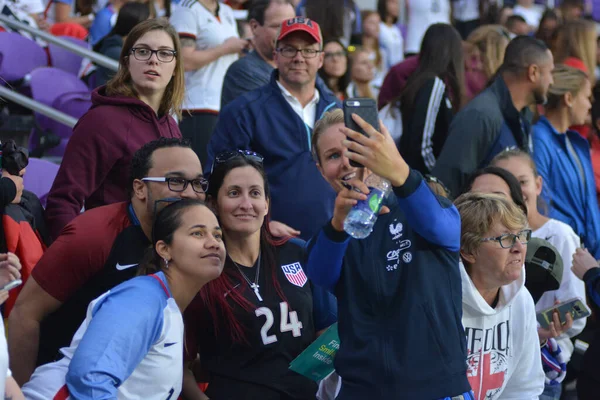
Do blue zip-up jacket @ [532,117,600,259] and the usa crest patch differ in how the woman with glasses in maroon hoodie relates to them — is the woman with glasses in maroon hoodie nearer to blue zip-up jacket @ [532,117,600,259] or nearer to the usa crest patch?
the usa crest patch

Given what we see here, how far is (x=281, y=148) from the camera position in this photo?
16.6 ft

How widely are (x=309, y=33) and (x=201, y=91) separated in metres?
1.57

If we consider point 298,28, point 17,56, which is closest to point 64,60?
point 17,56

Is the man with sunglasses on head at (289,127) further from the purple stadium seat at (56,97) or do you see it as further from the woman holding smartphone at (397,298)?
the purple stadium seat at (56,97)

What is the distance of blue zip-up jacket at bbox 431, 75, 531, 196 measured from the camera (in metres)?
5.67

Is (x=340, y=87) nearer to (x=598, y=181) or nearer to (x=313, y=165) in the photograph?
(x=598, y=181)

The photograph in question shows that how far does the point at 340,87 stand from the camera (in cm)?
741

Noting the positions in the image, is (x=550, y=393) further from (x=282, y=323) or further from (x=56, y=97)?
(x=56, y=97)

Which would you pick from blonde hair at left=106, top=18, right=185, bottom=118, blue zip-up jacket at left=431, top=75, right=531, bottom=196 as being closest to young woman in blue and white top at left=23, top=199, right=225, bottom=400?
blonde hair at left=106, top=18, right=185, bottom=118

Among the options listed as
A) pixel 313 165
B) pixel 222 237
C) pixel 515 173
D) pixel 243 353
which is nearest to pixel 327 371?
pixel 243 353

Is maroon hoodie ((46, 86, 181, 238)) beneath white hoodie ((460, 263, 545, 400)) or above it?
above

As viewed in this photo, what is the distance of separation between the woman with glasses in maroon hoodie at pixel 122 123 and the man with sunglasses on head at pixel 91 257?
39 cm

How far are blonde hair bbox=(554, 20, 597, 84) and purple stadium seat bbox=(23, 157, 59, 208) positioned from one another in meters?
4.70

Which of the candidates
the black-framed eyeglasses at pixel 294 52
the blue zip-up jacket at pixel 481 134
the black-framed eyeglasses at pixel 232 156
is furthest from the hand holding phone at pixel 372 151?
the blue zip-up jacket at pixel 481 134
